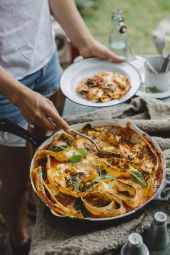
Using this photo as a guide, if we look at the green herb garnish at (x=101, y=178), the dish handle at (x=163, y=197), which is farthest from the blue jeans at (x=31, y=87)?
the dish handle at (x=163, y=197)

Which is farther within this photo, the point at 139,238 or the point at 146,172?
the point at 146,172

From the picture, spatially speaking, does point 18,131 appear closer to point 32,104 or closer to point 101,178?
point 32,104

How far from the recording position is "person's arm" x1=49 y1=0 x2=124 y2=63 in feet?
Answer: 5.95

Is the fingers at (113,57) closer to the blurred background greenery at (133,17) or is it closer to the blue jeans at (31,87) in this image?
the blue jeans at (31,87)

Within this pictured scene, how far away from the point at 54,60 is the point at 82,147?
61 cm

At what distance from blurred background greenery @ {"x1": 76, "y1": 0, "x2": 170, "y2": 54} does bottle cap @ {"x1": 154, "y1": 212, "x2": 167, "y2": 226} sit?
2.57m

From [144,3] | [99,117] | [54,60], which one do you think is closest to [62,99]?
[54,60]

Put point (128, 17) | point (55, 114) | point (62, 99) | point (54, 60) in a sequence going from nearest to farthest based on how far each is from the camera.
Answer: point (55, 114), point (54, 60), point (62, 99), point (128, 17)

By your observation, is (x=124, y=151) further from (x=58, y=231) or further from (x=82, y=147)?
(x=58, y=231)

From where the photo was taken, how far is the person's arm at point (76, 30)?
5.95ft

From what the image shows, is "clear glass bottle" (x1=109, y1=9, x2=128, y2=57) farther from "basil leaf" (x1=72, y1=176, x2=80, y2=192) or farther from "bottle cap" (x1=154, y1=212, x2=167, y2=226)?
"bottle cap" (x1=154, y1=212, x2=167, y2=226)

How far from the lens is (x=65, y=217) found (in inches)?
47.6

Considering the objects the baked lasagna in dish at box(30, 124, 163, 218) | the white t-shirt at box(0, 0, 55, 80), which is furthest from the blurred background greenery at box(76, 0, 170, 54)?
the baked lasagna in dish at box(30, 124, 163, 218)

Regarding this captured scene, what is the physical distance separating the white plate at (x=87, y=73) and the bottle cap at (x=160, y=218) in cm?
58
